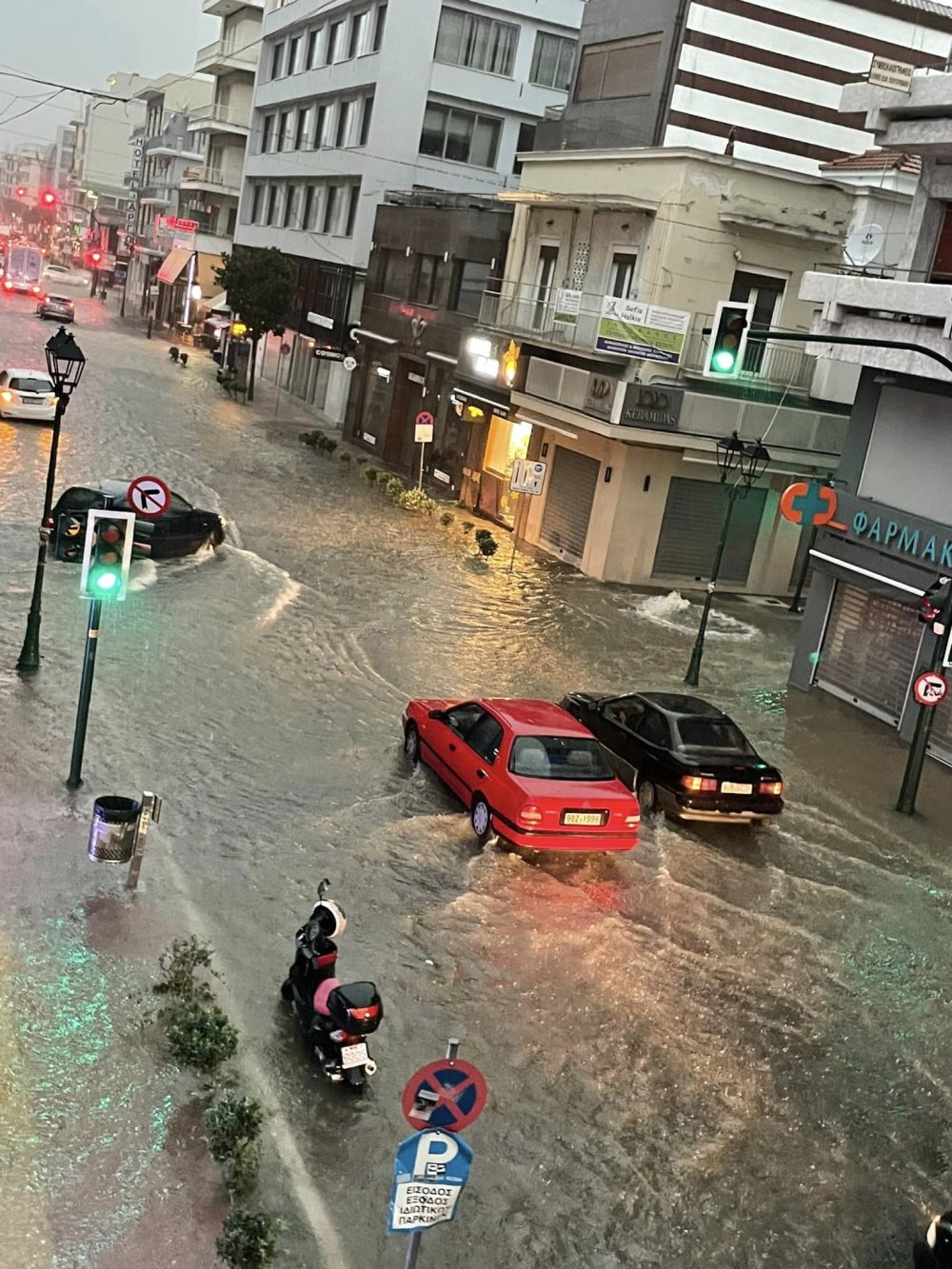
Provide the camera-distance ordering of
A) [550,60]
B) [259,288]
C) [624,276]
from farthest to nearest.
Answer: [259,288] → [550,60] → [624,276]

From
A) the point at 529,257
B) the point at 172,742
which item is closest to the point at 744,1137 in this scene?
the point at 172,742

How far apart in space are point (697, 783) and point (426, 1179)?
9.19 m

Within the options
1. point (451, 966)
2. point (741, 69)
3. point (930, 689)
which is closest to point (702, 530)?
point (741, 69)

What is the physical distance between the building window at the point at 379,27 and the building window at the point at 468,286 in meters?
15.0

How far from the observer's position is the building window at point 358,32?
161 ft

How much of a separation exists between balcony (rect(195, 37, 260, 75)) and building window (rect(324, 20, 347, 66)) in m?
19.3

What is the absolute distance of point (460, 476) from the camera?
36.4 metres

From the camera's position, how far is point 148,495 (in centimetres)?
1360

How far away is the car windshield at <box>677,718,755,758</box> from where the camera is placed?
49.3ft

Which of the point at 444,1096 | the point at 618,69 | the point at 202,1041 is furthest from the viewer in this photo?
the point at 618,69

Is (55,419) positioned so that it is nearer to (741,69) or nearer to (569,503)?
(569,503)

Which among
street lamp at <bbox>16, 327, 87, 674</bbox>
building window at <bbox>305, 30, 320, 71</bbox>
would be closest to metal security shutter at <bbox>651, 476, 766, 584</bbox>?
street lamp at <bbox>16, 327, 87, 674</bbox>

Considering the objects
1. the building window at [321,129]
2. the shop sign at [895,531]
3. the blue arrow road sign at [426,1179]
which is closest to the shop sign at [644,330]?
the shop sign at [895,531]

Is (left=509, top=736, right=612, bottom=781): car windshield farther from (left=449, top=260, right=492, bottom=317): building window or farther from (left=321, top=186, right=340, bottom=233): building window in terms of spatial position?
(left=321, top=186, right=340, bottom=233): building window
